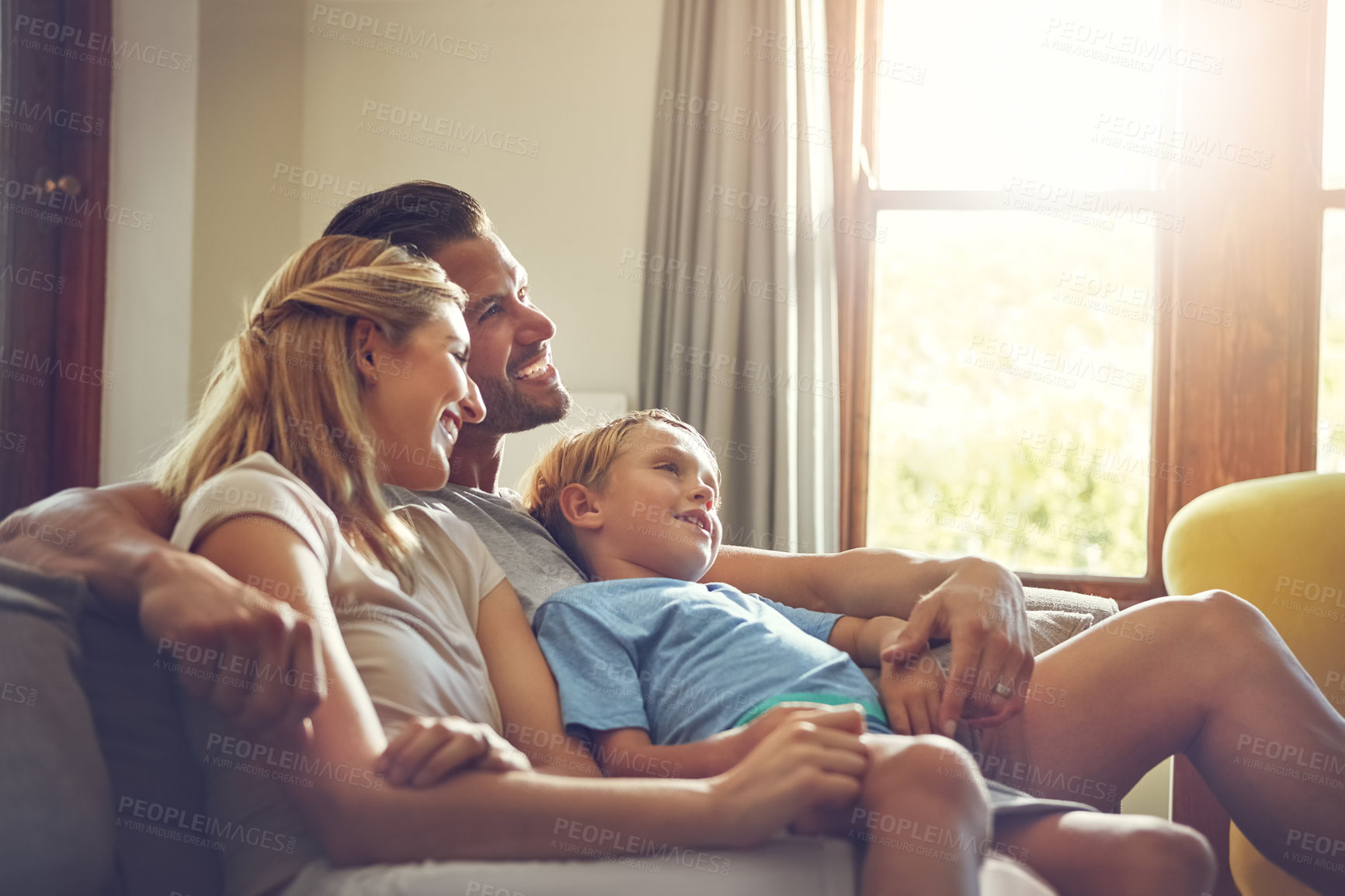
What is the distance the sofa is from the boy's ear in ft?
2.08

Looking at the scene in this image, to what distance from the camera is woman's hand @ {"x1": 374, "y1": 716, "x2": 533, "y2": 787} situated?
0.75m

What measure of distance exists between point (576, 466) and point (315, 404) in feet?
1.63

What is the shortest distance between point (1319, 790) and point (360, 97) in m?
2.98

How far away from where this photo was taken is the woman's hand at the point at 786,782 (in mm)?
791

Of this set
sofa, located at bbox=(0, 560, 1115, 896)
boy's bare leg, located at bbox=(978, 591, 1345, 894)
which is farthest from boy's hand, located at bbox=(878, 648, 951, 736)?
sofa, located at bbox=(0, 560, 1115, 896)

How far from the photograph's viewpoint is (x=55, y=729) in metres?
0.74

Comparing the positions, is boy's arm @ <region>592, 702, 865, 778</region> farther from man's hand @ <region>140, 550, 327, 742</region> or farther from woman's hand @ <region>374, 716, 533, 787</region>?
man's hand @ <region>140, 550, 327, 742</region>

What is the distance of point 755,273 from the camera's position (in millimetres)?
2812

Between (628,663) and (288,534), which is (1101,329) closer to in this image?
(628,663)

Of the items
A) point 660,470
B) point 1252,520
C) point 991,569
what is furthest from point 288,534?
point 1252,520

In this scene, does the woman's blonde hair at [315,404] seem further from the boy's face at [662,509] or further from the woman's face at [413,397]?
the boy's face at [662,509]

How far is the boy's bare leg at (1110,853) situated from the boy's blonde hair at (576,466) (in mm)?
628

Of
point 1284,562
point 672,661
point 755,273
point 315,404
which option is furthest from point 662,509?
point 755,273

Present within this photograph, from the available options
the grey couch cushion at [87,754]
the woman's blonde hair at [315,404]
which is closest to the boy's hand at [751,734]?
the woman's blonde hair at [315,404]
